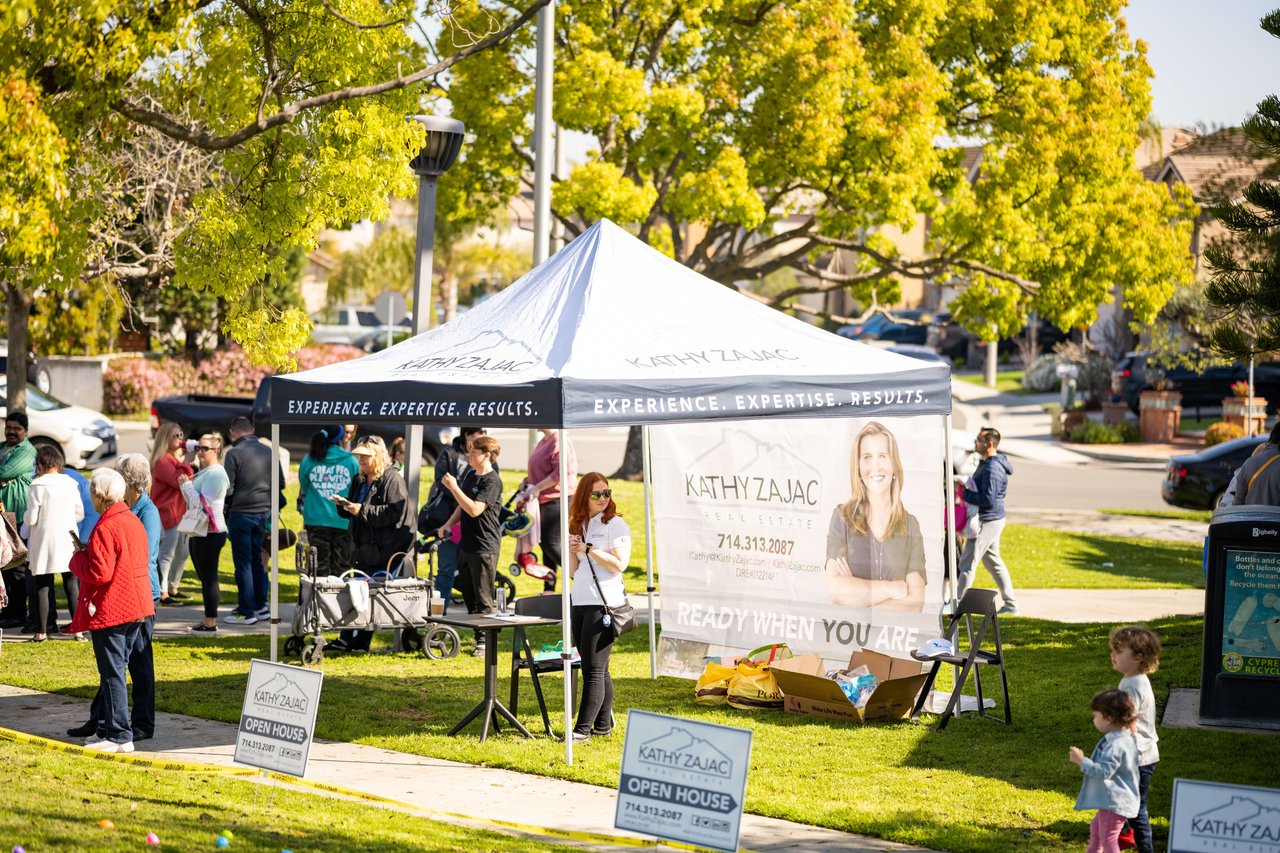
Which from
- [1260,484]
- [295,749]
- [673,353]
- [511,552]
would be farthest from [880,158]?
[295,749]

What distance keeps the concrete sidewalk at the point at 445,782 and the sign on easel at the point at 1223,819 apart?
181 centimetres

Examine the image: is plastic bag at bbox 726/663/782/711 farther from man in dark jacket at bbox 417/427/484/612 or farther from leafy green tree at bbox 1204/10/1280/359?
leafy green tree at bbox 1204/10/1280/359

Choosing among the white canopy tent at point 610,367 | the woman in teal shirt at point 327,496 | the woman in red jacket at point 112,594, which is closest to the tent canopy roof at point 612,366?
the white canopy tent at point 610,367

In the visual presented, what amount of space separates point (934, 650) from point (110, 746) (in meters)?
Result: 5.48

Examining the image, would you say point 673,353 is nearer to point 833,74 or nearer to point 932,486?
point 932,486

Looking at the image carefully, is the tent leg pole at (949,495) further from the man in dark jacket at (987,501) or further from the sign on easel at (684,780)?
the sign on easel at (684,780)

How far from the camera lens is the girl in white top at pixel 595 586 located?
9.53 m

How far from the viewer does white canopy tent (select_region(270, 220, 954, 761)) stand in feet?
29.1

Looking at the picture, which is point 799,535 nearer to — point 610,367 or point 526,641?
point 526,641

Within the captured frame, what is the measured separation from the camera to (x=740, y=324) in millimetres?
10336

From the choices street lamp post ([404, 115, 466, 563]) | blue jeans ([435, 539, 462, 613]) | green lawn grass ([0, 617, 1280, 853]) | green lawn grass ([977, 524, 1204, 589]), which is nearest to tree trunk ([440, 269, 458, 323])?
green lawn grass ([977, 524, 1204, 589])

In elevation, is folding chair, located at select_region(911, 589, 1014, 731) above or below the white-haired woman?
below

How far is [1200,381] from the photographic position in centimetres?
3859

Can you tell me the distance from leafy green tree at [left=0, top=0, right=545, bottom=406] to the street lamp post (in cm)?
33
